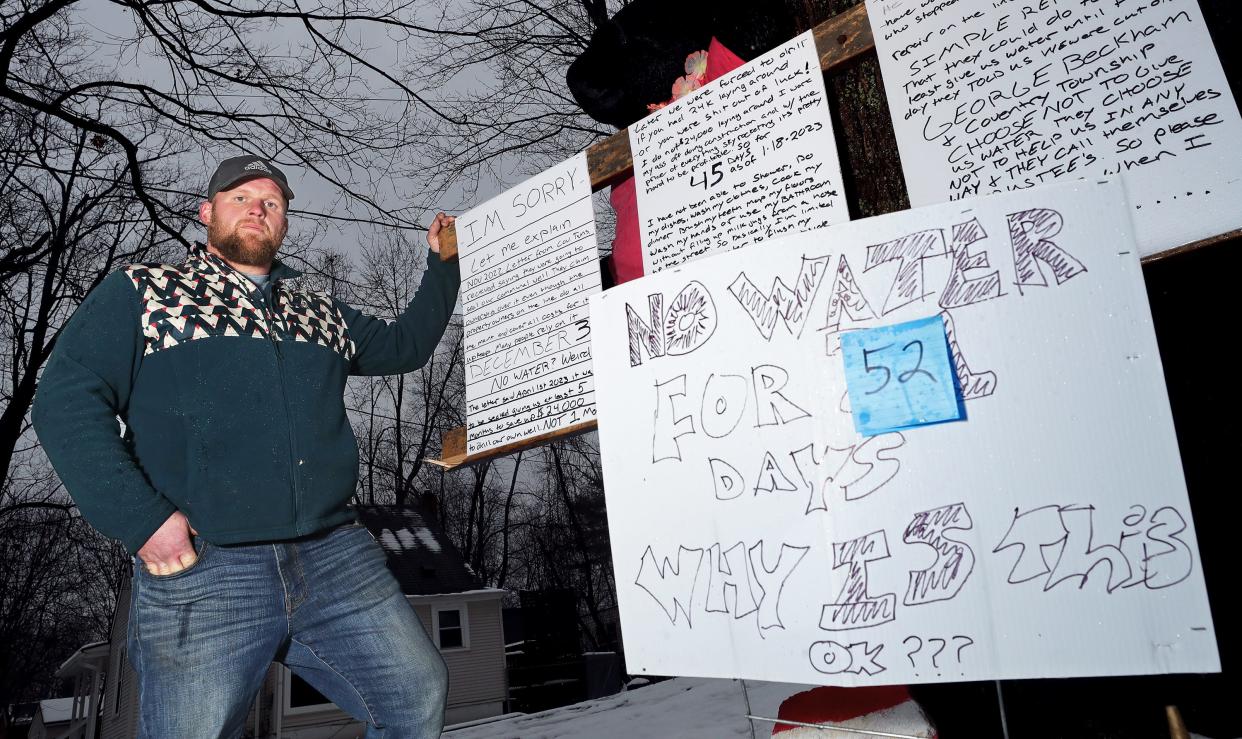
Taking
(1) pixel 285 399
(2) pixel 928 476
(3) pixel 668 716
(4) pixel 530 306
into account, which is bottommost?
(3) pixel 668 716

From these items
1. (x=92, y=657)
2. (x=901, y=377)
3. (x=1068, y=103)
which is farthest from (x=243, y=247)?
(x=92, y=657)

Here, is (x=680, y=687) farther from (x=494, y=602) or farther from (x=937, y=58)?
(x=494, y=602)

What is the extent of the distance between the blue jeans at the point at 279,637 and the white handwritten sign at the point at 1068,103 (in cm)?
205

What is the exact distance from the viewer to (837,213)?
265 centimetres

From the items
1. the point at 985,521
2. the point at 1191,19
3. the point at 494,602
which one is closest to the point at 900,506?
the point at 985,521

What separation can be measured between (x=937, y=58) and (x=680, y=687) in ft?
29.4

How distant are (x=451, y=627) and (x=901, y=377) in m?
19.5

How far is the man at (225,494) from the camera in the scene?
2.05 m

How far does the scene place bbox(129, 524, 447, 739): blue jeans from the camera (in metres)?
2.02

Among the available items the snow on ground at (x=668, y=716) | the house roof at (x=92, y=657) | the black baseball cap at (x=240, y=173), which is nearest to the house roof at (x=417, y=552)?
the house roof at (x=92, y=657)

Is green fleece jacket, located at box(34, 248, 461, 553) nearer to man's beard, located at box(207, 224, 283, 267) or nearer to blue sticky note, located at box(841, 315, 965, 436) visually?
man's beard, located at box(207, 224, 283, 267)

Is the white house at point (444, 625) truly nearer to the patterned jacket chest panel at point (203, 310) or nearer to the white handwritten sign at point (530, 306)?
the white handwritten sign at point (530, 306)

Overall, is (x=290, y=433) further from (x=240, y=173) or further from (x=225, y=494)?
(x=240, y=173)

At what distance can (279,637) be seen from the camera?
2.21 metres
